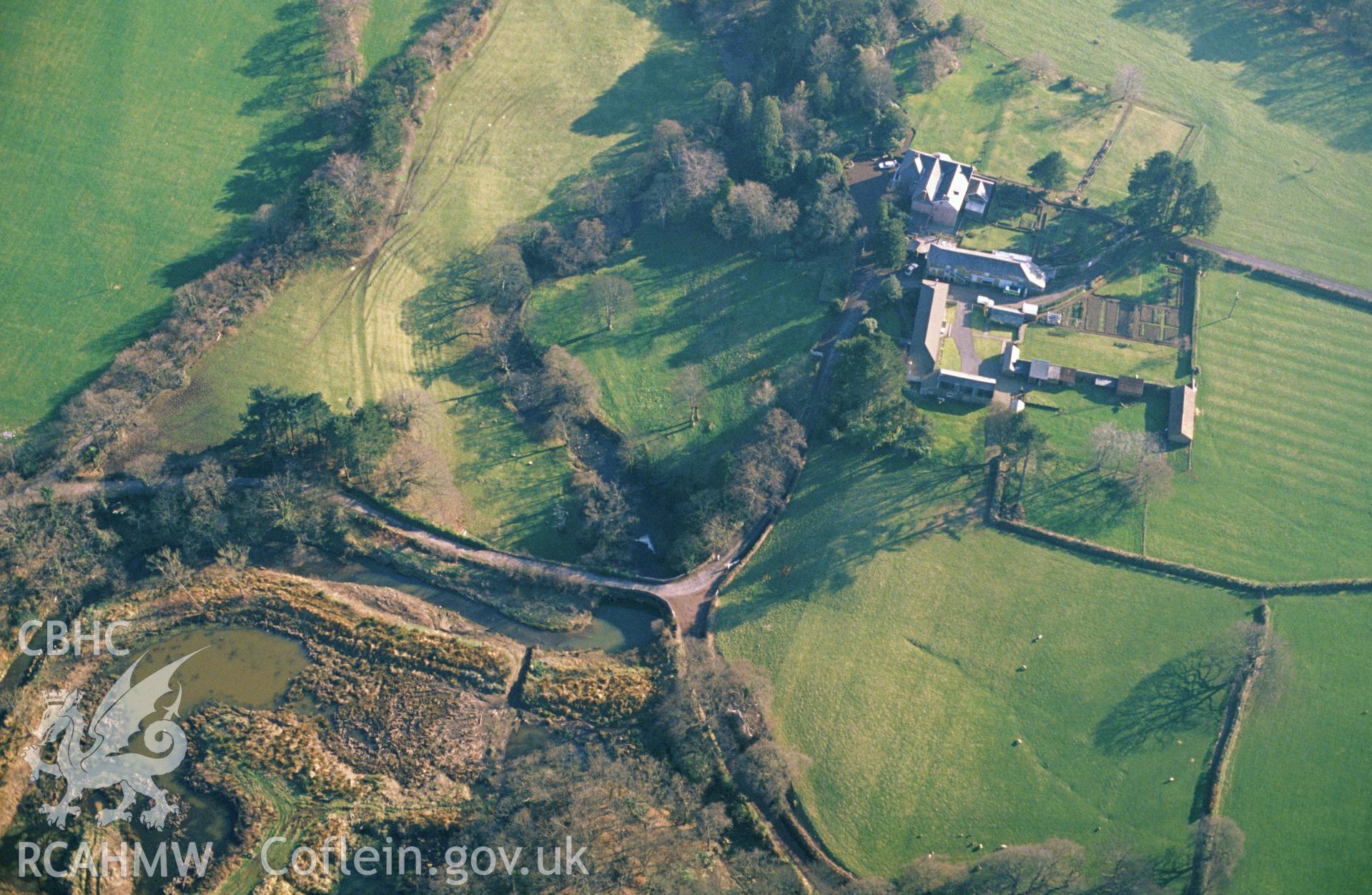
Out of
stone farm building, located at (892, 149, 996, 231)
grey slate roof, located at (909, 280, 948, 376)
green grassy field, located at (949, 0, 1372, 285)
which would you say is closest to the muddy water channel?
grey slate roof, located at (909, 280, 948, 376)

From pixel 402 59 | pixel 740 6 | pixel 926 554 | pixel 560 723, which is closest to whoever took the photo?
pixel 560 723

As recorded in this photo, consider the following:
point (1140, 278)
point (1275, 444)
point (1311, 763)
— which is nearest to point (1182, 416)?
point (1275, 444)

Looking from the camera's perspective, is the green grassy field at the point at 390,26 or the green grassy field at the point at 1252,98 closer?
the green grassy field at the point at 1252,98

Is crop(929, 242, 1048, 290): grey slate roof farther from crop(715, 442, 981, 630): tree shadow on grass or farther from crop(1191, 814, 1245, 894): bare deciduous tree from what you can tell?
crop(1191, 814, 1245, 894): bare deciduous tree

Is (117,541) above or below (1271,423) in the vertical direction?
below

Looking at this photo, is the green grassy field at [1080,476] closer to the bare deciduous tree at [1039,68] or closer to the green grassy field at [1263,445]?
the green grassy field at [1263,445]

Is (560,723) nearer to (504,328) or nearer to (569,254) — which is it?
(504,328)

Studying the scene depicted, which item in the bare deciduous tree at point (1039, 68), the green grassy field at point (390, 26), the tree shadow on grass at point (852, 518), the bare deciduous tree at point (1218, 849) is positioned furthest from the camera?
the bare deciduous tree at point (1039, 68)

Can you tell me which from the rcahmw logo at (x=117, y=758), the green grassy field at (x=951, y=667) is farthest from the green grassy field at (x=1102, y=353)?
the rcahmw logo at (x=117, y=758)

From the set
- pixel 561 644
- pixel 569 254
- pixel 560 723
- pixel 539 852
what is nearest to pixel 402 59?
pixel 569 254
